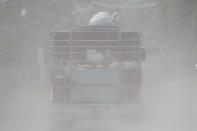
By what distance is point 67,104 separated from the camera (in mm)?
9734

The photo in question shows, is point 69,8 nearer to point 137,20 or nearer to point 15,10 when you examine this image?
point 137,20

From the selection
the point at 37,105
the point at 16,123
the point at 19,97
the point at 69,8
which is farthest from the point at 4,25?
the point at 69,8

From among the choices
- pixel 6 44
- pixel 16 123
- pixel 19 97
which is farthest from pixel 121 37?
pixel 6 44

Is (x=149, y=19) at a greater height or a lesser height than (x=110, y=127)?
greater

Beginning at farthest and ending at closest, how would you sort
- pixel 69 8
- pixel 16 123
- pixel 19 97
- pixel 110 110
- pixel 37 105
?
pixel 69 8 → pixel 19 97 → pixel 37 105 → pixel 16 123 → pixel 110 110

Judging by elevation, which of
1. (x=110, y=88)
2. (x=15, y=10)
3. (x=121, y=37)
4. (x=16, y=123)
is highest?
(x=15, y=10)

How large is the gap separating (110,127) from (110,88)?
72cm

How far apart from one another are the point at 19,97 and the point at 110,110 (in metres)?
6.85

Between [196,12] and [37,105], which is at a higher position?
[196,12]

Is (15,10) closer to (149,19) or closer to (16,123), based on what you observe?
(16,123)

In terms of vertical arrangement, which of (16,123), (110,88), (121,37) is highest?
(121,37)

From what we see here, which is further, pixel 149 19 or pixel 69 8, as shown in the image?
pixel 149 19

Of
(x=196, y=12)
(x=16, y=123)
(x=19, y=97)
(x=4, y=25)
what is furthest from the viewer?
(x=196, y=12)

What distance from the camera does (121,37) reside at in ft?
32.6
